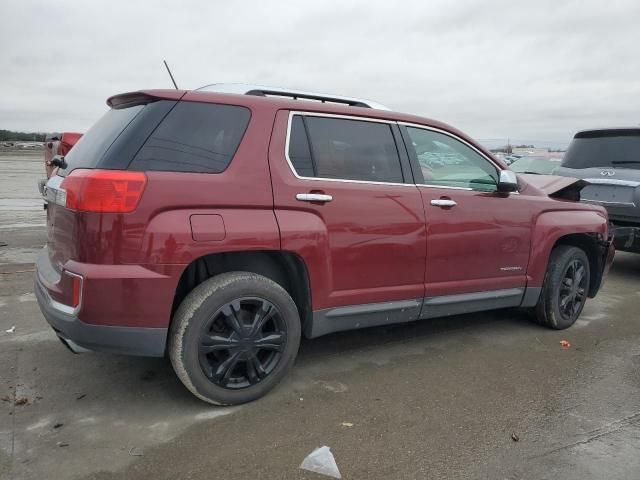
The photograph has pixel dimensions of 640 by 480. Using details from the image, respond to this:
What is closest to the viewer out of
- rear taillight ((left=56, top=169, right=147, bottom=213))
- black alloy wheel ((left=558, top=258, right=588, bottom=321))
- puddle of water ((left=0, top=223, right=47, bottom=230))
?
rear taillight ((left=56, top=169, right=147, bottom=213))

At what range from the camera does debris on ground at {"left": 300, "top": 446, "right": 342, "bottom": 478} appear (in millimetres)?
2559

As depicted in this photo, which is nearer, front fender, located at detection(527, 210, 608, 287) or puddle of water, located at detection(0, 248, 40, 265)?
front fender, located at detection(527, 210, 608, 287)

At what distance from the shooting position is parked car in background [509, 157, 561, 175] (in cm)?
1026

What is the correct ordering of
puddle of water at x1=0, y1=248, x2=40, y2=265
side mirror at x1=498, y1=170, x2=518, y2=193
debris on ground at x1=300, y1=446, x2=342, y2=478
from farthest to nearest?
puddle of water at x1=0, y1=248, x2=40, y2=265 → side mirror at x1=498, y1=170, x2=518, y2=193 → debris on ground at x1=300, y1=446, x2=342, y2=478

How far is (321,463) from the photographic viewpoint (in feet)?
8.63

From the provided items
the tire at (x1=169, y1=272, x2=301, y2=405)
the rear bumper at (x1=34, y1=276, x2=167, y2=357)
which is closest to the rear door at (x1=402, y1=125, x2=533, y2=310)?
the tire at (x1=169, y1=272, x2=301, y2=405)

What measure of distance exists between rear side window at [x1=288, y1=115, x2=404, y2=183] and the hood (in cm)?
159

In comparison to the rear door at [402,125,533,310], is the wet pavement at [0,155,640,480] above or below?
below

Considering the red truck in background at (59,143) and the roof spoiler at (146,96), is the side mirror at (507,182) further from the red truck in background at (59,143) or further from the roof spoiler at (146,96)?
the red truck in background at (59,143)

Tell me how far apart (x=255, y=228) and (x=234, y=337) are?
0.64m

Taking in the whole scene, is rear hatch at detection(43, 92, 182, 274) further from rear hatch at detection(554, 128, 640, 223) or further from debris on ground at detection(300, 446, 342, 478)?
rear hatch at detection(554, 128, 640, 223)

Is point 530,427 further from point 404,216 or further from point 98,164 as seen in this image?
point 98,164

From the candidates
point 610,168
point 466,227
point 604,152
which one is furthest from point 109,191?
point 604,152

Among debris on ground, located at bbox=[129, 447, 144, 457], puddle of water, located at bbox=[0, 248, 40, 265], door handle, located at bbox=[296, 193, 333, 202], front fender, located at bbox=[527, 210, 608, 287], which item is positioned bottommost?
debris on ground, located at bbox=[129, 447, 144, 457]
